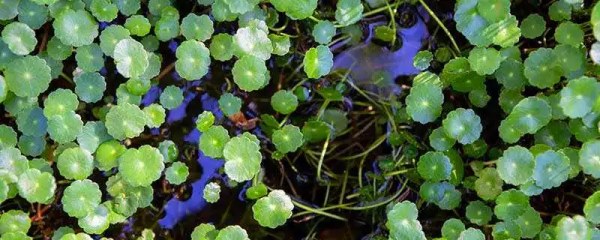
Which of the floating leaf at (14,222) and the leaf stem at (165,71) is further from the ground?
the leaf stem at (165,71)

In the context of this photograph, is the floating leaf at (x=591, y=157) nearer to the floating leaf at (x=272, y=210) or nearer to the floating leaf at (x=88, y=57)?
the floating leaf at (x=272, y=210)

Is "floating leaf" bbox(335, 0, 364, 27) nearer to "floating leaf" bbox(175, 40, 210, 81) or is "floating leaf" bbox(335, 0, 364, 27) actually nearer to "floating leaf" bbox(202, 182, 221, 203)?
"floating leaf" bbox(175, 40, 210, 81)

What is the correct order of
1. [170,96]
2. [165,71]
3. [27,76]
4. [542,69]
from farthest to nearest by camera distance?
[165,71]
[170,96]
[27,76]
[542,69]

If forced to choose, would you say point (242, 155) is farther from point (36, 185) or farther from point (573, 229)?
point (573, 229)

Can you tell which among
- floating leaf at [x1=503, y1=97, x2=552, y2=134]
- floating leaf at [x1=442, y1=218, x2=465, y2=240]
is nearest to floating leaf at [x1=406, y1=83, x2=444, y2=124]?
floating leaf at [x1=503, y1=97, x2=552, y2=134]

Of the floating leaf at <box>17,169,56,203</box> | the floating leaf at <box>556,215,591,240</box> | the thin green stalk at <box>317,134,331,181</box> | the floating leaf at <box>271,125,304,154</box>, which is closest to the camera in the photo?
the floating leaf at <box>556,215,591,240</box>

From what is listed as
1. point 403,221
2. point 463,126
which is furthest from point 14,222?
point 463,126

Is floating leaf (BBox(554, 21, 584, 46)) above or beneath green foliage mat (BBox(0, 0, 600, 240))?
above

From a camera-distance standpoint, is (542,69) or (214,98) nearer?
(542,69)

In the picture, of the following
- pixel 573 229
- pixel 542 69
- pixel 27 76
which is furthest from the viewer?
pixel 27 76

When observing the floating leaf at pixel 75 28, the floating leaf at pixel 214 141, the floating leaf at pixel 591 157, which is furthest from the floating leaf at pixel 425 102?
the floating leaf at pixel 75 28

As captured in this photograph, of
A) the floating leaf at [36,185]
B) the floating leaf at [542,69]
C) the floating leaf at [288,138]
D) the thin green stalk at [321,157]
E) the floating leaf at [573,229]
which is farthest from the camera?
the thin green stalk at [321,157]
